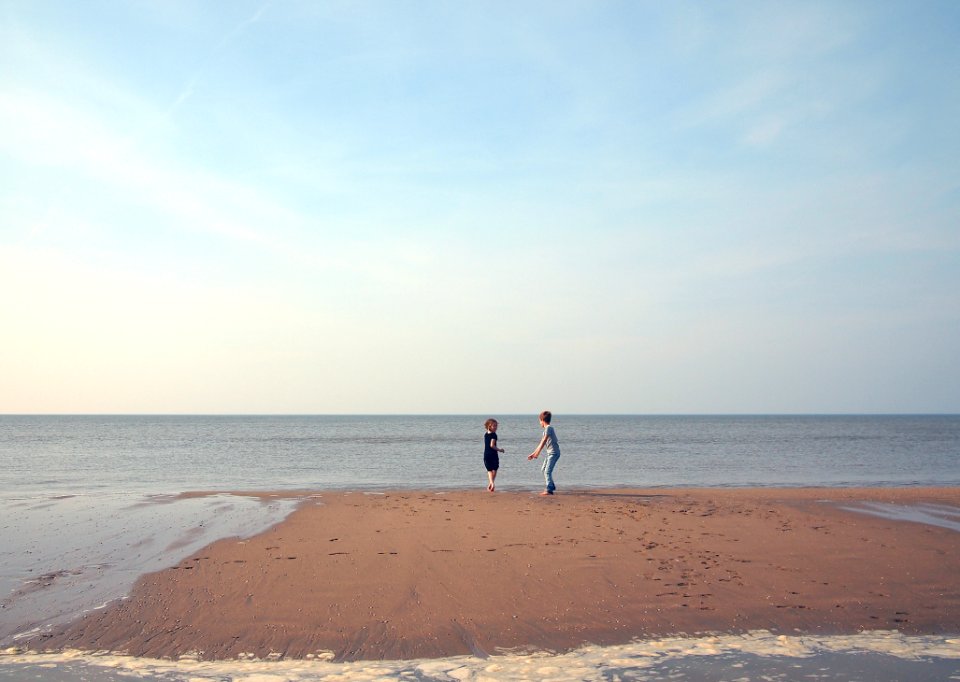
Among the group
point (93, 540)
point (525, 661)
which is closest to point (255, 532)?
point (93, 540)

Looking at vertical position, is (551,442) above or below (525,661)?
above

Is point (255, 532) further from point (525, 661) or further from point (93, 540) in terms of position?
point (525, 661)

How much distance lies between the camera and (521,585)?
813cm

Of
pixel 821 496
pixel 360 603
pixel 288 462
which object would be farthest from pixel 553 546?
pixel 288 462

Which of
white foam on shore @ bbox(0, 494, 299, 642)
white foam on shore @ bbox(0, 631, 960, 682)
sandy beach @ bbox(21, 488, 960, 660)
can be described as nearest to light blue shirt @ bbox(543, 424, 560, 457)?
sandy beach @ bbox(21, 488, 960, 660)

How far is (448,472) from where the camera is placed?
26.7 metres

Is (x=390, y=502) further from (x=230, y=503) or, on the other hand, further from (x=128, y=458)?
(x=128, y=458)

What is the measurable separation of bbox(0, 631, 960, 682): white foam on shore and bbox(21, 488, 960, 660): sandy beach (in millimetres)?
217

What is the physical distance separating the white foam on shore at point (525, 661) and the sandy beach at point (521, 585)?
0.71 feet

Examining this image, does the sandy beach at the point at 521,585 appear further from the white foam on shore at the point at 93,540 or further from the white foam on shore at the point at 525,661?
the white foam on shore at the point at 93,540

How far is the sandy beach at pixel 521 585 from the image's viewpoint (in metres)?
6.52

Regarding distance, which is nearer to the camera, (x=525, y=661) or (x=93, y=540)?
(x=525, y=661)

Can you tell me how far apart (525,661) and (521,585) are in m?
2.32

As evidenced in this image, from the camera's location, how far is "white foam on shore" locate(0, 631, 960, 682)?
5.46 metres
